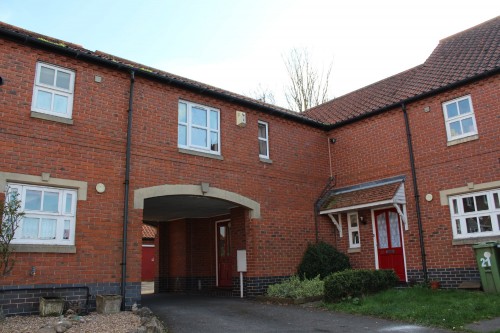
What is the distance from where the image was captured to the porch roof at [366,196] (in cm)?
1395

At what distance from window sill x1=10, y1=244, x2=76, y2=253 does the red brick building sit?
1.2 inches

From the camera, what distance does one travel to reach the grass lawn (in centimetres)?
880

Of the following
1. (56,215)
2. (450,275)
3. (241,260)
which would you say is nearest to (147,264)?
(241,260)

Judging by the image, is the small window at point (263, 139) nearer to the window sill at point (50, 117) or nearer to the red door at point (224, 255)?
the red door at point (224, 255)

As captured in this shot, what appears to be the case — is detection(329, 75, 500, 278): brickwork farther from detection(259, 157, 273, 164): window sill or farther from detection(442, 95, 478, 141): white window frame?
detection(259, 157, 273, 164): window sill

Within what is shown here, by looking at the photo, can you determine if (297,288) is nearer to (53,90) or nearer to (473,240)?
(473,240)

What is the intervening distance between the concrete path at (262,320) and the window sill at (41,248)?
2.58m

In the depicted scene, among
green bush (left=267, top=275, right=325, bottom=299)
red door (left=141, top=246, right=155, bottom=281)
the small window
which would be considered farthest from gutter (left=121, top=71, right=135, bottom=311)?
red door (left=141, top=246, right=155, bottom=281)

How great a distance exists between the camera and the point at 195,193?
502 inches

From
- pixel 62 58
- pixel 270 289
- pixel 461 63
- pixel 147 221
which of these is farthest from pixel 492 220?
pixel 147 221

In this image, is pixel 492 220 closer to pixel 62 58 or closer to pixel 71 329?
pixel 71 329

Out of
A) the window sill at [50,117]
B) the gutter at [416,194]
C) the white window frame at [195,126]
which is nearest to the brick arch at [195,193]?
the white window frame at [195,126]

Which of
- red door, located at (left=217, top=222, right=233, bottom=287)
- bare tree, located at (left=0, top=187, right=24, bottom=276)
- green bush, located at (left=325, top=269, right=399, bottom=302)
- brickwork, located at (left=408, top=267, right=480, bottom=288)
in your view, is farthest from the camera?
red door, located at (left=217, top=222, right=233, bottom=287)

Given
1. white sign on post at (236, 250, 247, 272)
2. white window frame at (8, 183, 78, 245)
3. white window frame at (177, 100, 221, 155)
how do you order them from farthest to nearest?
white sign on post at (236, 250, 247, 272)
white window frame at (177, 100, 221, 155)
white window frame at (8, 183, 78, 245)
